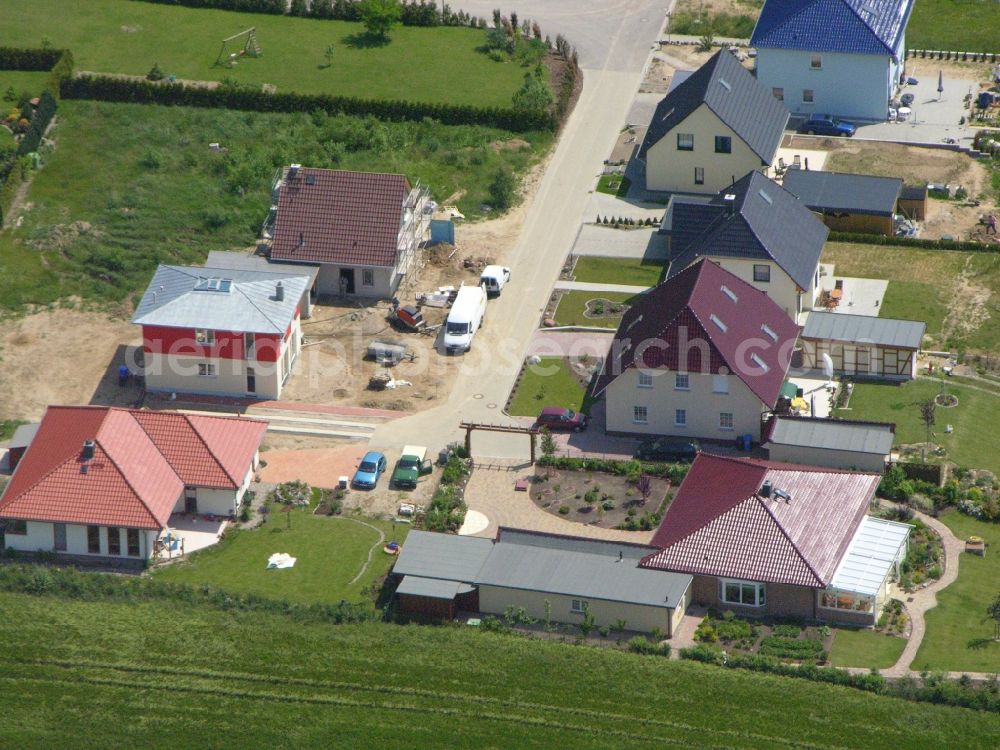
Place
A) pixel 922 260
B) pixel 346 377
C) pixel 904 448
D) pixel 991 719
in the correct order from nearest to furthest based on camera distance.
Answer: pixel 991 719
pixel 904 448
pixel 346 377
pixel 922 260

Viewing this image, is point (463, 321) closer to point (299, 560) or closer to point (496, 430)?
point (496, 430)

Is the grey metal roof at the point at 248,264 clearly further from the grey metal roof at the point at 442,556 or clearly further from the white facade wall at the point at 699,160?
the grey metal roof at the point at 442,556

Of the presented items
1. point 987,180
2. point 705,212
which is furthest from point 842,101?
point 705,212

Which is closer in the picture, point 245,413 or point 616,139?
point 245,413

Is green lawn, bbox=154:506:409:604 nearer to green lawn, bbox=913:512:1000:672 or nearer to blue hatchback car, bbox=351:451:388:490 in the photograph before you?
blue hatchback car, bbox=351:451:388:490

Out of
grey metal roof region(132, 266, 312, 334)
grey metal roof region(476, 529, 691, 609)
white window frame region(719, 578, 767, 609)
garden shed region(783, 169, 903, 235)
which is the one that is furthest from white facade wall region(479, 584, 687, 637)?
garden shed region(783, 169, 903, 235)

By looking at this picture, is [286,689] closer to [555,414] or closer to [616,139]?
[555,414]

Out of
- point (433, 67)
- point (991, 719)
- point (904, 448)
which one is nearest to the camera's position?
point (991, 719)

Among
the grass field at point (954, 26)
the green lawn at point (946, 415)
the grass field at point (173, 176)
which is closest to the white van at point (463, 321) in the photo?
the grass field at point (173, 176)
